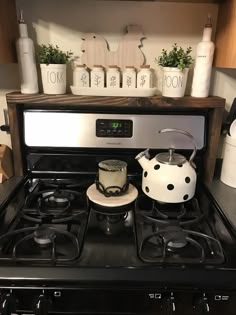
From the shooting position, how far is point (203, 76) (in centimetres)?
102

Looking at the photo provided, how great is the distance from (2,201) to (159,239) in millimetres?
514

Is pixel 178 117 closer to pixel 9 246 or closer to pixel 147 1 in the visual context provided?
pixel 147 1

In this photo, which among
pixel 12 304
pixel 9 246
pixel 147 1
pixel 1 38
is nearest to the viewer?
pixel 12 304

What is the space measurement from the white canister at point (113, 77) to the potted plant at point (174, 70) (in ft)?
0.51

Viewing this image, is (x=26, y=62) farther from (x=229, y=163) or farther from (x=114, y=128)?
(x=229, y=163)

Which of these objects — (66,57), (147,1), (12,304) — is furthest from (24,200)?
(147,1)

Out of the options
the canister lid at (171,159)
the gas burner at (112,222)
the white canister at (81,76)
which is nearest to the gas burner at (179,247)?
the gas burner at (112,222)

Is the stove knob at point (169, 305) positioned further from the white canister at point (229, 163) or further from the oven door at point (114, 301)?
the white canister at point (229, 163)

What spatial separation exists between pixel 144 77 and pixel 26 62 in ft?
1.38

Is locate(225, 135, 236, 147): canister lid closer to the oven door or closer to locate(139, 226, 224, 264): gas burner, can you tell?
locate(139, 226, 224, 264): gas burner

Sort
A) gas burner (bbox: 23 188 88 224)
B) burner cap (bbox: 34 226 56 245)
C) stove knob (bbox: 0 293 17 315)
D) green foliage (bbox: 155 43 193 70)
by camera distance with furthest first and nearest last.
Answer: green foliage (bbox: 155 43 193 70), gas burner (bbox: 23 188 88 224), burner cap (bbox: 34 226 56 245), stove knob (bbox: 0 293 17 315)

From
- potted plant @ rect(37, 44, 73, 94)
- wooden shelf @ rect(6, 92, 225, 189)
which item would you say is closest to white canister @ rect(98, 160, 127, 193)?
wooden shelf @ rect(6, 92, 225, 189)

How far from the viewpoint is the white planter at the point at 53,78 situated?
100 centimetres

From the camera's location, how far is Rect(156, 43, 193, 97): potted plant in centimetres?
98
